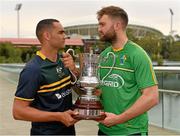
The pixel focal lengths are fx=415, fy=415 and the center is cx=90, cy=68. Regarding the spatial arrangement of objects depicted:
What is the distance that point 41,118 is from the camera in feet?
9.09

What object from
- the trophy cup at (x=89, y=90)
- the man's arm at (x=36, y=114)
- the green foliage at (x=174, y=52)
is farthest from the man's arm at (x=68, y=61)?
the green foliage at (x=174, y=52)

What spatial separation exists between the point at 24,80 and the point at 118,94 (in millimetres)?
651

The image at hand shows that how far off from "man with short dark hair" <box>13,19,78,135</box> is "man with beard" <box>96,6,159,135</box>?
0.83 feet

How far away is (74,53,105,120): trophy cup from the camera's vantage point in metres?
2.72

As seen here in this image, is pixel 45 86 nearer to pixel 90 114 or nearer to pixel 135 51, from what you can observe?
pixel 90 114

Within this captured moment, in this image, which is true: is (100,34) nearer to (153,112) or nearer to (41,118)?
(41,118)

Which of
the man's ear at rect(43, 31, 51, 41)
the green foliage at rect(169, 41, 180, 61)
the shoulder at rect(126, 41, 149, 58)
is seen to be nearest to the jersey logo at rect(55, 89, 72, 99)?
the man's ear at rect(43, 31, 51, 41)

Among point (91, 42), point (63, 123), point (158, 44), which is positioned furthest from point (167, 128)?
point (158, 44)

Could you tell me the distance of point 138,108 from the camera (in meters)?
2.67

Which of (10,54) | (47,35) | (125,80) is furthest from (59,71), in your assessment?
(10,54)

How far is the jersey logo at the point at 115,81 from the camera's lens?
9.34ft

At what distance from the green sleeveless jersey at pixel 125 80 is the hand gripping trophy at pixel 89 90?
12 centimetres

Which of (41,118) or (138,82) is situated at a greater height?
(138,82)

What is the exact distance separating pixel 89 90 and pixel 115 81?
0.19 meters
